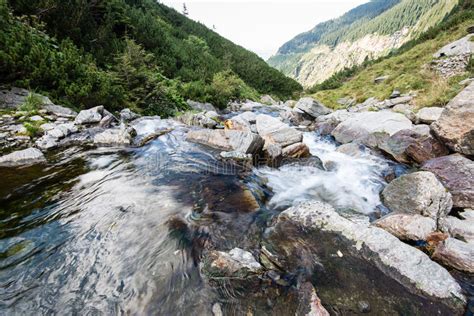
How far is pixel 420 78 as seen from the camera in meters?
13.9

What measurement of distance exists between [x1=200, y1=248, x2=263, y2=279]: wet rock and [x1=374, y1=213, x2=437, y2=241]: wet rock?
6.58 feet

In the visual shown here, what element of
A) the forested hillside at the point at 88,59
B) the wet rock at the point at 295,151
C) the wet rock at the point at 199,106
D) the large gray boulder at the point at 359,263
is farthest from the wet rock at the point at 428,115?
the wet rock at the point at 199,106

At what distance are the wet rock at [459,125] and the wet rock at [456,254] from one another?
10.2 feet

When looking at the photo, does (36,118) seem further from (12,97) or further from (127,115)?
(127,115)

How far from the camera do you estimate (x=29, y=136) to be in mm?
6430

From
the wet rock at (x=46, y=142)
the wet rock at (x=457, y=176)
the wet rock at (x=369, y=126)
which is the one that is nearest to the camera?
the wet rock at (x=457, y=176)

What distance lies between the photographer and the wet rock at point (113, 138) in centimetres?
686

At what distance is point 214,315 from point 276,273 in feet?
2.66

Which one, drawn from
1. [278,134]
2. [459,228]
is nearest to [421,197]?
[459,228]

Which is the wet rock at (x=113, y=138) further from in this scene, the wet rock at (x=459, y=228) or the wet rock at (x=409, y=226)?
the wet rock at (x=459, y=228)

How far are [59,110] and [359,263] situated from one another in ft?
32.9

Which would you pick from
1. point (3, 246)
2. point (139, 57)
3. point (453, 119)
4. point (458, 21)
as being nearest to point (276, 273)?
point (3, 246)

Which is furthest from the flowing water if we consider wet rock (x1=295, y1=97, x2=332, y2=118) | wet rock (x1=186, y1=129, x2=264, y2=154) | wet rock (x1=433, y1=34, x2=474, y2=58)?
wet rock (x1=433, y1=34, x2=474, y2=58)

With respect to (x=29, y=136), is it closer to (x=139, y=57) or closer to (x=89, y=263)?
(x=89, y=263)
